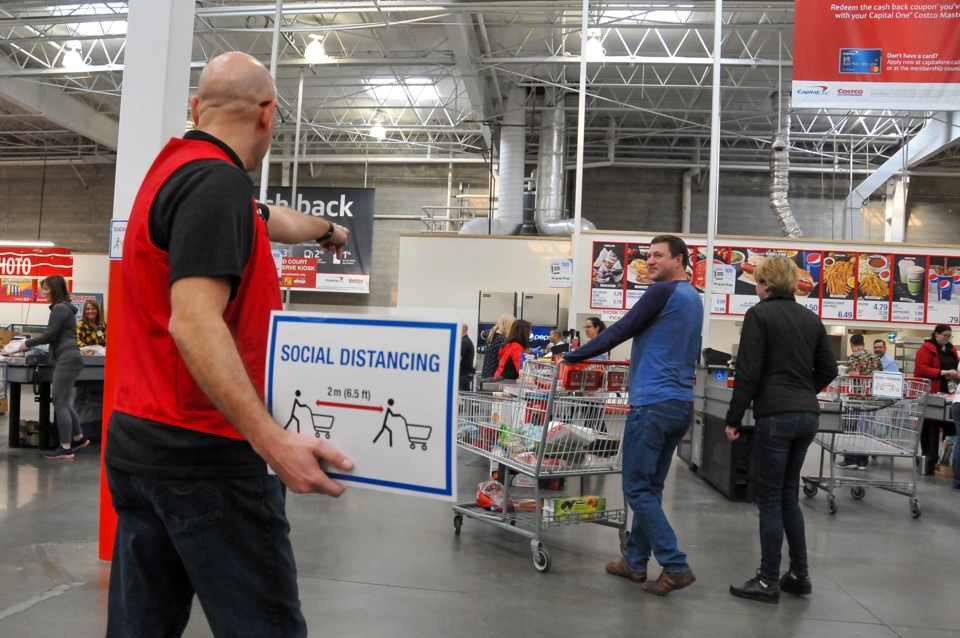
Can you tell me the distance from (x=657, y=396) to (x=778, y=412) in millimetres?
616

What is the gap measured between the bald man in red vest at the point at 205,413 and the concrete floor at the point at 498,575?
1914 mm

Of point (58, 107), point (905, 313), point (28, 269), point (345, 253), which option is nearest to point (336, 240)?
point (905, 313)

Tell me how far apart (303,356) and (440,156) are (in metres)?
21.1

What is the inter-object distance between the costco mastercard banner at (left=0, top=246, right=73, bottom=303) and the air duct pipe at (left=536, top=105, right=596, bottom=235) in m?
12.2

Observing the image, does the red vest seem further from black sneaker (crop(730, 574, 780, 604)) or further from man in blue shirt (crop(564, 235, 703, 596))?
black sneaker (crop(730, 574, 780, 604))

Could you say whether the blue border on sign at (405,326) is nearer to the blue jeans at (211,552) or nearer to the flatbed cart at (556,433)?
the blue jeans at (211,552)

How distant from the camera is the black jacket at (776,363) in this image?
3744 millimetres

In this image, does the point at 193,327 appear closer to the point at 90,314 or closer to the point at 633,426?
the point at 633,426

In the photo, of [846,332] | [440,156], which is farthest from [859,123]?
[440,156]

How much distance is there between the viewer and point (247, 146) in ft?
4.67

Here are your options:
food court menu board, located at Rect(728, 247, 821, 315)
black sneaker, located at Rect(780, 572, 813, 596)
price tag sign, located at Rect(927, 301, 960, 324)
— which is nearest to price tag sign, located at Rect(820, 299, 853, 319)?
food court menu board, located at Rect(728, 247, 821, 315)

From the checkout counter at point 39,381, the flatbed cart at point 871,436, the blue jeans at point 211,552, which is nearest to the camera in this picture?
the blue jeans at point 211,552

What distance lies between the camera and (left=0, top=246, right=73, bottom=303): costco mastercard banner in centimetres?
1875

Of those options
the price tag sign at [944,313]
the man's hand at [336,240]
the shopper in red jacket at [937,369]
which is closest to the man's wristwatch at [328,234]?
the man's hand at [336,240]
